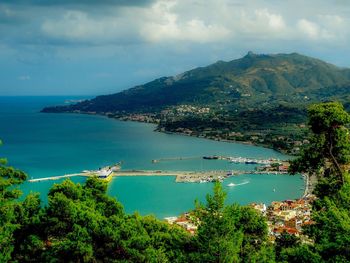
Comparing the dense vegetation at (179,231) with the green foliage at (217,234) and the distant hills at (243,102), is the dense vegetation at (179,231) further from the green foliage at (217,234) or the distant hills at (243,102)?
the distant hills at (243,102)

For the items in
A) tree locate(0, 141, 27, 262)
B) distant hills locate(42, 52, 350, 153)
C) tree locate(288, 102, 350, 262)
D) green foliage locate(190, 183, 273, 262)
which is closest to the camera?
green foliage locate(190, 183, 273, 262)

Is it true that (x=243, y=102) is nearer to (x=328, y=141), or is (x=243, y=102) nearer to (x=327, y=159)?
(x=327, y=159)

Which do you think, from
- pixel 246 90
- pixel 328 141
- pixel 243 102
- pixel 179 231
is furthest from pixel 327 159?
pixel 246 90

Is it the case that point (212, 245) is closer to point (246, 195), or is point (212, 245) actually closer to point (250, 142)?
point (246, 195)

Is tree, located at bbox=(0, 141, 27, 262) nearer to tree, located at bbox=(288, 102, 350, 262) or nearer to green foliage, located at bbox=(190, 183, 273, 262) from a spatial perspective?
green foliage, located at bbox=(190, 183, 273, 262)

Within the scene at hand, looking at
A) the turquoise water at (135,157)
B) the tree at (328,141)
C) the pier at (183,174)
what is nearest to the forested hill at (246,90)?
the turquoise water at (135,157)

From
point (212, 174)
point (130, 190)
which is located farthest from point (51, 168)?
point (212, 174)

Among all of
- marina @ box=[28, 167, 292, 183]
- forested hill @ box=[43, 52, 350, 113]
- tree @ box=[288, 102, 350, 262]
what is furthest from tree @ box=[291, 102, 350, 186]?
forested hill @ box=[43, 52, 350, 113]
